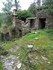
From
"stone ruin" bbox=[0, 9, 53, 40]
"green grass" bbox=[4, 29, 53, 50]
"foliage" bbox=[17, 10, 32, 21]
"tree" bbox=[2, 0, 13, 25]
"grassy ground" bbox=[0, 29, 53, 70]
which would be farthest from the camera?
"tree" bbox=[2, 0, 13, 25]

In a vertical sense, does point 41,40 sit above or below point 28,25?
below

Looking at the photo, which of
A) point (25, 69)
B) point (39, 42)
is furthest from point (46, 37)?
point (25, 69)

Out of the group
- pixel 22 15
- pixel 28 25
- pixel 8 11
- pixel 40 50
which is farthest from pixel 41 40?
pixel 8 11

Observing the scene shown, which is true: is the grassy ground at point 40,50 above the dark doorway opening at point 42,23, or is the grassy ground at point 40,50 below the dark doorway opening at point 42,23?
below

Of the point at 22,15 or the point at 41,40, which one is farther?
the point at 22,15

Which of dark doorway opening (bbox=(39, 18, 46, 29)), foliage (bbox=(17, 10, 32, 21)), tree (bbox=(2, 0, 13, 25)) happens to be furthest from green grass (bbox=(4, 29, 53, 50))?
tree (bbox=(2, 0, 13, 25))

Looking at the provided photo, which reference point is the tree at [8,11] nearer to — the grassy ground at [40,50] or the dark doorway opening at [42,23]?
the dark doorway opening at [42,23]

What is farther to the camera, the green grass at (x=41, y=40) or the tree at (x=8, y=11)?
the tree at (x=8, y=11)

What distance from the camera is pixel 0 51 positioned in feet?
38.4

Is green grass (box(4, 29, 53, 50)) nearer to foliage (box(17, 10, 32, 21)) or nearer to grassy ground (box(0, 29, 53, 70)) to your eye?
grassy ground (box(0, 29, 53, 70))

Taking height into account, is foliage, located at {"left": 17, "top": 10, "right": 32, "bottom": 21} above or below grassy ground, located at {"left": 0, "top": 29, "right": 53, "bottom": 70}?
above

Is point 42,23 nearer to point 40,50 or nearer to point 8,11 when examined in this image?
point 40,50

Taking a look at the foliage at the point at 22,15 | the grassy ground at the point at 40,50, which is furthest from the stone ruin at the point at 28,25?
the grassy ground at the point at 40,50

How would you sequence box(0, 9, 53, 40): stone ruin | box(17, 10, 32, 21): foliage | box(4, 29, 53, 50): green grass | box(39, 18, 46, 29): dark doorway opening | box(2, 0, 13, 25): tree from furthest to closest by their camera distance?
box(2, 0, 13, 25): tree < box(17, 10, 32, 21): foliage < box(39, 18, 46, 29): dark doorway opening < box(0, 9, 53, 40): stone ruin < box(4, 29, 53, 50): green grass
